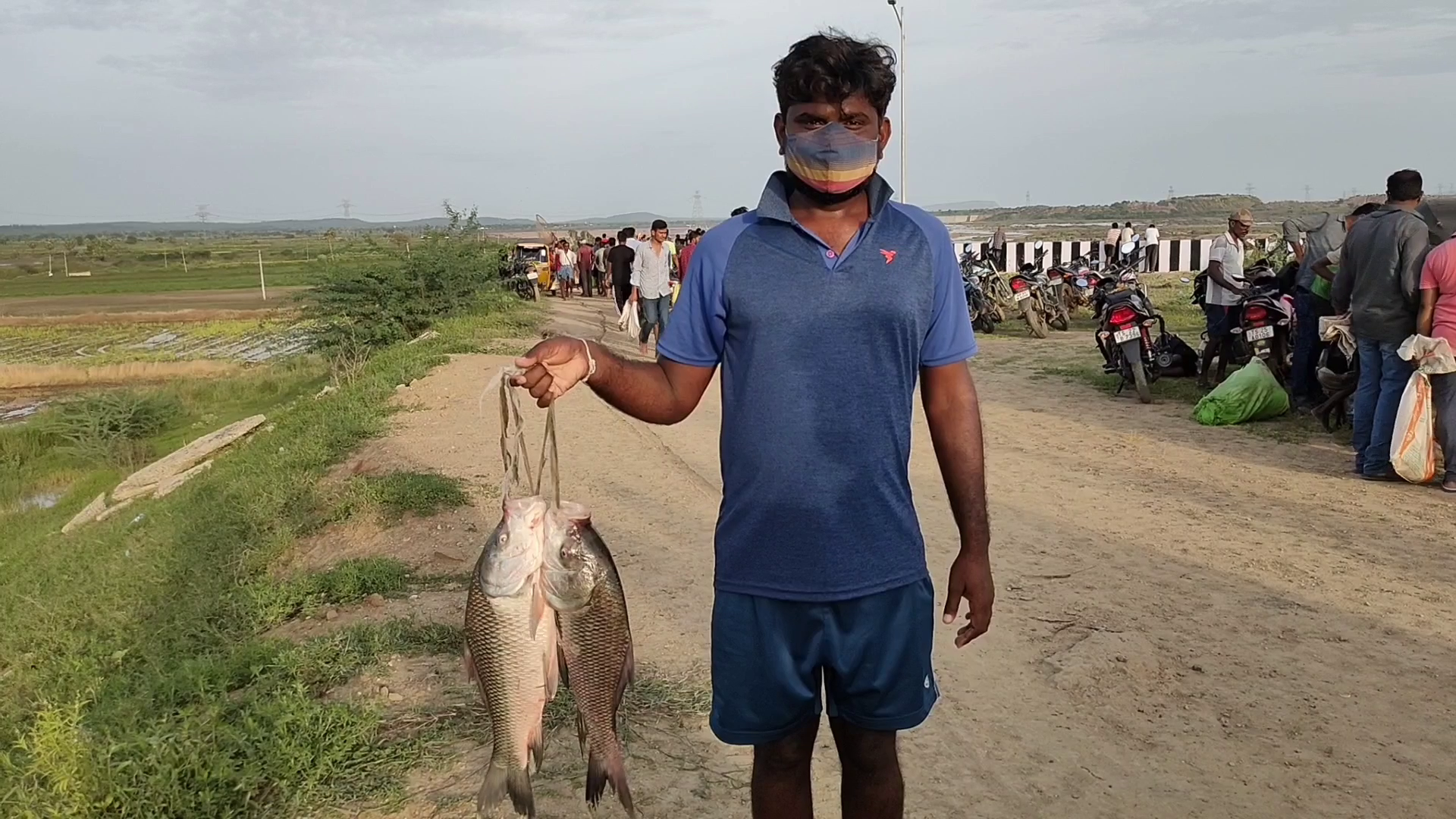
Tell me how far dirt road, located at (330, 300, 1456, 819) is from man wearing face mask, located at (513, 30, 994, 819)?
1.16 m

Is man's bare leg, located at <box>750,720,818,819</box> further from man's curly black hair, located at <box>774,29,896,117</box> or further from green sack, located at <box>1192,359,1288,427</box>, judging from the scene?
green sack, located at <box>1192,359,1288,427</box>

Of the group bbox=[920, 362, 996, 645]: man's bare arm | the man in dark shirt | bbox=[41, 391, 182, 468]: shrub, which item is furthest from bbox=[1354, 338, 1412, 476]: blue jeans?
bbox=[41, 391, 182, 468]: shrub

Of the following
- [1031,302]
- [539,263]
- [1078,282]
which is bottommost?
[1031,302]

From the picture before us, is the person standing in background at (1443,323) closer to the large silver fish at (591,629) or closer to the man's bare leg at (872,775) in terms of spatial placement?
the man's bare leg at (872,775)

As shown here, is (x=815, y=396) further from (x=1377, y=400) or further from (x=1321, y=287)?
(x=1321, y=287)

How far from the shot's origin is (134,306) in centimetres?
4528

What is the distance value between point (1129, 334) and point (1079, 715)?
7076mm

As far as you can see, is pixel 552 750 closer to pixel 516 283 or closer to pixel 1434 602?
pixel 1434 602

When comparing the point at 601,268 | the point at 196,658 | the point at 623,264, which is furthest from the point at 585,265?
the point at 196,658

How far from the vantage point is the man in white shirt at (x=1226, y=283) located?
396 inches

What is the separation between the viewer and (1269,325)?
10008mm

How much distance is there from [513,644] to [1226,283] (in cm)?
940

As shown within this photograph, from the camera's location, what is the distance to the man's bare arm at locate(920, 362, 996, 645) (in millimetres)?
2602

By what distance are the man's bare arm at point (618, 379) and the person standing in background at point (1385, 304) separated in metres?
6.32
